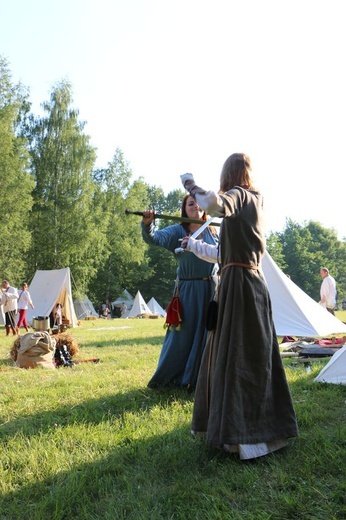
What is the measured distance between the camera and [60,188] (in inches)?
976

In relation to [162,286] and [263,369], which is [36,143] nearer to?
[162,286]

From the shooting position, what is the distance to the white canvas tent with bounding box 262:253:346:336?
829cm

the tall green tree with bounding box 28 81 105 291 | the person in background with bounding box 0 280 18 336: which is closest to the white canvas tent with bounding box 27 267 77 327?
the person in background with bounding box 0 280 18 336

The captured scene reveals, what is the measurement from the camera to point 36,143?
82.6 ft

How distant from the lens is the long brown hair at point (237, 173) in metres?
2.60

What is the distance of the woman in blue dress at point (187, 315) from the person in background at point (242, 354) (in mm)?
1181

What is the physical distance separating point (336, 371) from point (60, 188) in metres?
22.3

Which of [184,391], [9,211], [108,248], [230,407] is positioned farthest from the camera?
[108,248]

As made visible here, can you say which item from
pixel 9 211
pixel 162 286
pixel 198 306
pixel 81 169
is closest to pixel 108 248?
pixel 81 169

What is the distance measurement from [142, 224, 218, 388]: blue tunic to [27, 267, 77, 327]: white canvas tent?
1294cm

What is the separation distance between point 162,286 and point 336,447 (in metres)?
40.5

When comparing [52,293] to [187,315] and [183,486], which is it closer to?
[187,315]

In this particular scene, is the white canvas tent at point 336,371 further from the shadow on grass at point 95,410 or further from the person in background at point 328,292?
the person in background at point 328,292

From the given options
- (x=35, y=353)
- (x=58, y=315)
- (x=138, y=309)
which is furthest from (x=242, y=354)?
(x=138, y=309)
